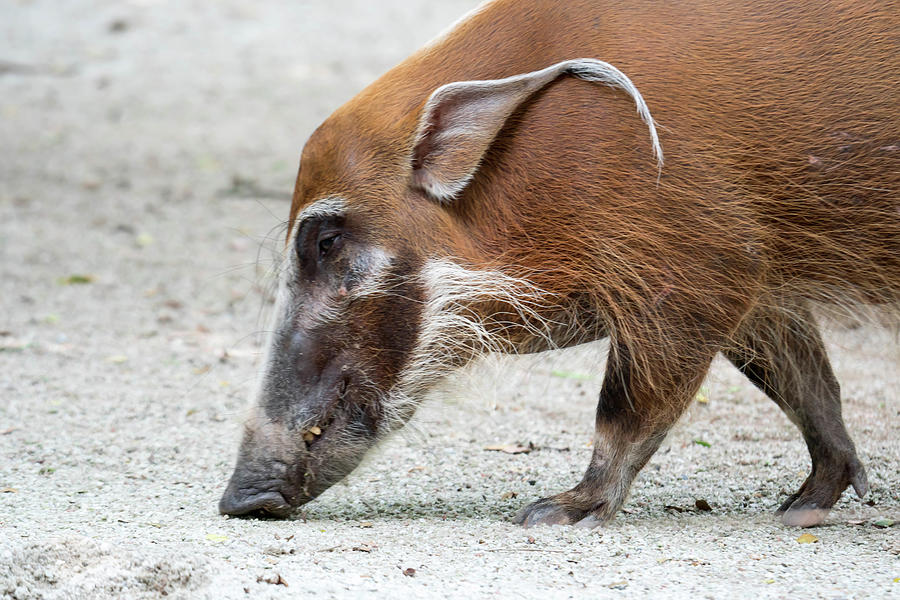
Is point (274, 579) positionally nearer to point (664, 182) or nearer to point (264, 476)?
point (264, 476)

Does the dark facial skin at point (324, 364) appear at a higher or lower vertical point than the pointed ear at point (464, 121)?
lower

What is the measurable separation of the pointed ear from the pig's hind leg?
1.03 meters

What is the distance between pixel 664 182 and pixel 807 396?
1101 mm

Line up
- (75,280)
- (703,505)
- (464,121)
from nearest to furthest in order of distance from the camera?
(464,121) < (703,505) < (75,280)

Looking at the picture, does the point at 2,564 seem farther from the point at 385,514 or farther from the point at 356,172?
the point at 356,172

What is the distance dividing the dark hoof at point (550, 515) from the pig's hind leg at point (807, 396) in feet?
2.31

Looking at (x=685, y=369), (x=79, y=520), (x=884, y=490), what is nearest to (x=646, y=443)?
(x=685, y=369)

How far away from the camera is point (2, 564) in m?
2.87

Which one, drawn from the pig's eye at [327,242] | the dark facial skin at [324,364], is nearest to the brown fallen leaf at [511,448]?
the dark facial skin at [324,364]

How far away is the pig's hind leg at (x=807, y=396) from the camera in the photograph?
361cm

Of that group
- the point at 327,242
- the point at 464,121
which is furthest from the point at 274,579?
the point at 464,121

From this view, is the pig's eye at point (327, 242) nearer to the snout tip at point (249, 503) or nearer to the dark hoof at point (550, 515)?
the snout tip at point (249, 503)

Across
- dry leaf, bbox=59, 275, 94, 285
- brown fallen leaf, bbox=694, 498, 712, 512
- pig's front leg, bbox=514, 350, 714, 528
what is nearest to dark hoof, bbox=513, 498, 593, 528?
pig's front leg, bbox=514, 350, 714, 528

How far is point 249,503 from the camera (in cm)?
346
